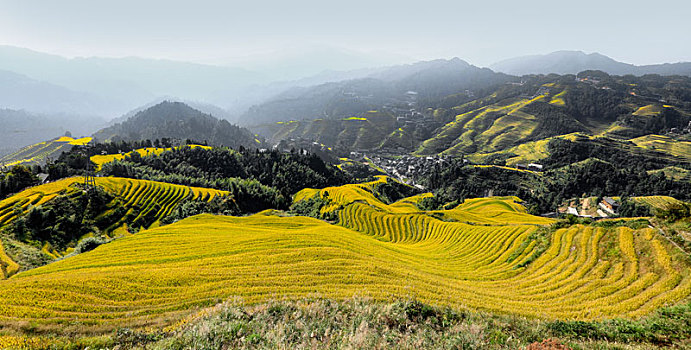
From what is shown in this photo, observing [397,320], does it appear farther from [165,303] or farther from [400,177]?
[400,177]

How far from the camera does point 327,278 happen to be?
1302 centimetres

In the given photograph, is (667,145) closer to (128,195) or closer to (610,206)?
(610,206)

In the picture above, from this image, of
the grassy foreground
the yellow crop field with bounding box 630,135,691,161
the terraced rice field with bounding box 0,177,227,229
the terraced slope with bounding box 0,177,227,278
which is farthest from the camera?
the yellow crop field with bounding box 630,135,691,161

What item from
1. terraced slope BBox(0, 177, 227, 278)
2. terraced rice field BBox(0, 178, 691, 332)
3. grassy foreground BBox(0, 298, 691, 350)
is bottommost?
terraced slope BBox(0, 177, 227, 278)

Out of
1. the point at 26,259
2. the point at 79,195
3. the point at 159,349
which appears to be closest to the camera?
the point at 159,349

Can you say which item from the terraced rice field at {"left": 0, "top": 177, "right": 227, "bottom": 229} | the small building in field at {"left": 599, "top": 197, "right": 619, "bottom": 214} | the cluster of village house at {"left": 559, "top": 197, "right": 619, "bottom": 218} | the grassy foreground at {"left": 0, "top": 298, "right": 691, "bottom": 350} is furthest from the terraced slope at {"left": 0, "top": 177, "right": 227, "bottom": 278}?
the small building in field at {"left": 599, "top": 197, "right": 619, "bottom": 214}

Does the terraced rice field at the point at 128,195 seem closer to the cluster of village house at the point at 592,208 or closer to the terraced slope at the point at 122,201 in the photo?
the terraced slope at the point at 122,201

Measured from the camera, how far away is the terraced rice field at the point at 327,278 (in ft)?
32.6

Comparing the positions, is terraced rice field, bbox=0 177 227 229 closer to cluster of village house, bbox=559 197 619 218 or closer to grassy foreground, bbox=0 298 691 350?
grassy foreground, bbox=0 298 691 350

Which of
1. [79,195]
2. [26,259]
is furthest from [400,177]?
[26,259]

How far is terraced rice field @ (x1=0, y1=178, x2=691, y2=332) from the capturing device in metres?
9.92

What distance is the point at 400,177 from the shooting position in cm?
17462

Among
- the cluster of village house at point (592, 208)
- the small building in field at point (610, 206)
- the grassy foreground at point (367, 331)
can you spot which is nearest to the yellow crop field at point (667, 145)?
the cluster of village house at point (592, 208)

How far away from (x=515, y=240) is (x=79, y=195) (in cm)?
7025
